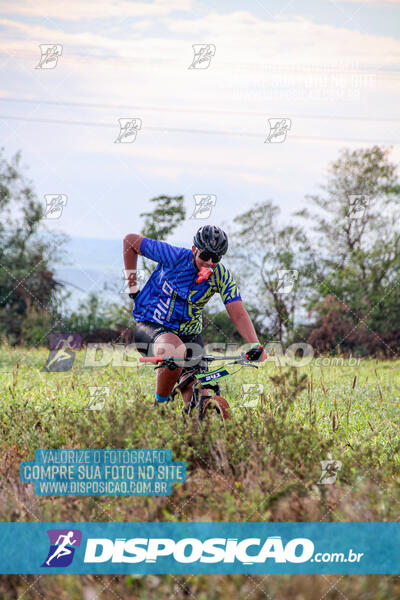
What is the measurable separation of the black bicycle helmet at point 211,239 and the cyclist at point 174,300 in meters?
0.10

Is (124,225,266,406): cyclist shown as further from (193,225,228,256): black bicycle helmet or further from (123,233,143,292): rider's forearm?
(193,225,228,256): black bicycle helmet

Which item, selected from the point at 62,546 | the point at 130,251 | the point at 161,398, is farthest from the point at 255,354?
the point at 62,546

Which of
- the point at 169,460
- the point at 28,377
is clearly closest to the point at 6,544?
the point at 169,460

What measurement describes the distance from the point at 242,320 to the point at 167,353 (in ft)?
2.67

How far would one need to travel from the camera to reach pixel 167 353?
5.75 meters

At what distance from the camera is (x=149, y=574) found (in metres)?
3.59

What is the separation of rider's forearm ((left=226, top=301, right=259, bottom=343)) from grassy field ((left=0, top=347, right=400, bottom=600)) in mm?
597

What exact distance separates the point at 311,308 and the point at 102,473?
45.1 ft

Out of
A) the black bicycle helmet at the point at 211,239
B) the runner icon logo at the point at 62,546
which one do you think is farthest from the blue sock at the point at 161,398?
the runner icon logo at the point at 62,546

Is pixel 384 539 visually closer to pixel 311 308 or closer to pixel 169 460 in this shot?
pixel 169 460

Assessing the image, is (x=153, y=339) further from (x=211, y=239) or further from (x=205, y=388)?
(x=211, y=239)

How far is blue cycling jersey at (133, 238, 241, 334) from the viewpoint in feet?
20.1

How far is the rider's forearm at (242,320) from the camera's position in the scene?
5855 millimetres

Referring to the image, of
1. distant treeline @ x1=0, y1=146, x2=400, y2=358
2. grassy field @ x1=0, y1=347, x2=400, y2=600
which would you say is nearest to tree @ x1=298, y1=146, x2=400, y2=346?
distant treeline @ x1=0, y1=146, x2=400, y2=358
